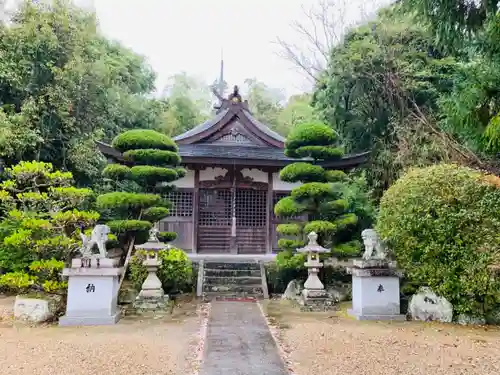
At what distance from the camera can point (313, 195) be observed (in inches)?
371

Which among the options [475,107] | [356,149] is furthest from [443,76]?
[475,107]

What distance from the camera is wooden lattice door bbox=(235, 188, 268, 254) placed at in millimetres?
13369

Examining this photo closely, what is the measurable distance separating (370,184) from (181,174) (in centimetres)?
669

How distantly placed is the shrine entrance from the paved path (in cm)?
523

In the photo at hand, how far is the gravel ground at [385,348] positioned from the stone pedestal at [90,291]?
3120 mm

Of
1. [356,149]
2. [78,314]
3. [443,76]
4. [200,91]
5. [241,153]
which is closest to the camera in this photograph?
[78,314]

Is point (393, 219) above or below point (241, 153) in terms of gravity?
below

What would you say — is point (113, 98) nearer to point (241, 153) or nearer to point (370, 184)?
point (241, 153)

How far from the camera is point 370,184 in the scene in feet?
43.8

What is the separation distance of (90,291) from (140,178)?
337 cm

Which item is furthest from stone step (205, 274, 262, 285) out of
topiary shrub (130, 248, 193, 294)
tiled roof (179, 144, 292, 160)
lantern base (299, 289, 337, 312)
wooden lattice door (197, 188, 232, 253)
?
tiled roof (179, 144, 292, 160)

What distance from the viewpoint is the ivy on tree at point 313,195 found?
9.49 metres

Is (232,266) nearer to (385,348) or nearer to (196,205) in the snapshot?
(196,205)

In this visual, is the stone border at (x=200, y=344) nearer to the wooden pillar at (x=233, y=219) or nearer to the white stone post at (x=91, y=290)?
the white stone post at (x=91, y=290)
